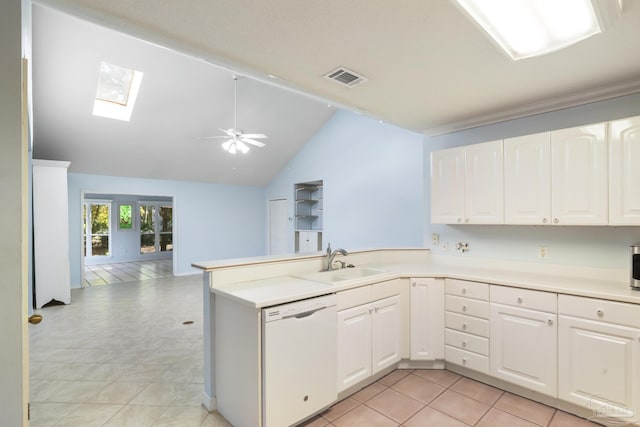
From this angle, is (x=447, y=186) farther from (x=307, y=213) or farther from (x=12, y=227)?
(x=307, y=213)

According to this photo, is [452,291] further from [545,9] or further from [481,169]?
[545,9]

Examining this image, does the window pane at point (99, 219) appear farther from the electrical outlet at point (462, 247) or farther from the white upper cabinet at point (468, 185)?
the electrical outlet at point (462, 247)

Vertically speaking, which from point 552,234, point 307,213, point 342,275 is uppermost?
point 307,213

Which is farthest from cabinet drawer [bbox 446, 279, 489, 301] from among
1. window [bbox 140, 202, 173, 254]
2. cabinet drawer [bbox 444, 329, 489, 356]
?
window [bbox 140, 202, 173, 254]

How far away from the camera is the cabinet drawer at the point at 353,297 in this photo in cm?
232

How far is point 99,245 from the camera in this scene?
9859mm

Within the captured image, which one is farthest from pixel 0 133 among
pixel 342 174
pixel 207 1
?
pixel 342 174

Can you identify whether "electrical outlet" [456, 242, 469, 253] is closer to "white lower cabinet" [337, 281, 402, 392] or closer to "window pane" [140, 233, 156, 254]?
"white lower cabinet" [337, 281, 402, 392]

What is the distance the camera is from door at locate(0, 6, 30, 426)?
1.21 metres

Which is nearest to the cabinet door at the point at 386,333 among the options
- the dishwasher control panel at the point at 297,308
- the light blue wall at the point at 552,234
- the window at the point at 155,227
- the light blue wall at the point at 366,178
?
the dishwasher control panel at the point at 297,308

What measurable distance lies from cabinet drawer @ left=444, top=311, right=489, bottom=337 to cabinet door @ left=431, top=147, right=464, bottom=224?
3.06ft

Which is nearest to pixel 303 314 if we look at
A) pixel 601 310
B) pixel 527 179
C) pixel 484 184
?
pixel 601 310

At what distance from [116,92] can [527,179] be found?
5.98 m

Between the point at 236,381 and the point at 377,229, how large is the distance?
4.33m
